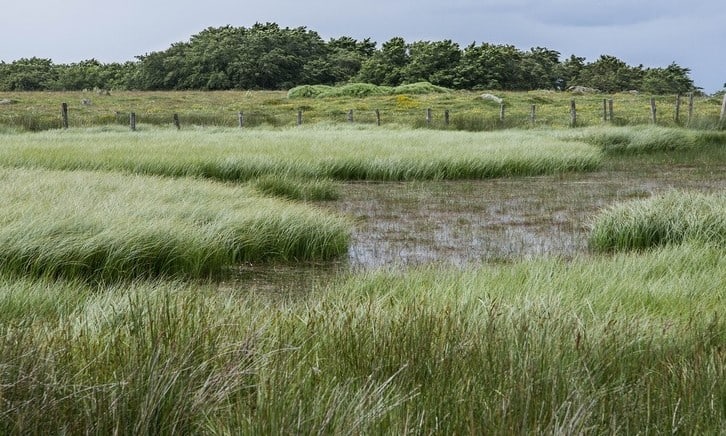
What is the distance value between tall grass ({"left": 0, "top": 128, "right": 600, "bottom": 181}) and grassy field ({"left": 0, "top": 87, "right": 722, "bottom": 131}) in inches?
409

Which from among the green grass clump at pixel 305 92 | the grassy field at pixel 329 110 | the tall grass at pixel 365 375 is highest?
the green grass clump at pixel 305 92

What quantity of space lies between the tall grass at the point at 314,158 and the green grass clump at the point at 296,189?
1.09 metres

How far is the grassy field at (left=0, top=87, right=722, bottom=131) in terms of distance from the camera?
27.0 m

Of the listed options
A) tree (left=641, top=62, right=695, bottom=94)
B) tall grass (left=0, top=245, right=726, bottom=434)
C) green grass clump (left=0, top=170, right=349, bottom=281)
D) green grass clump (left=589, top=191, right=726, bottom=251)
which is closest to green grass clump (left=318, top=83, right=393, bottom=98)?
tree (left=641, top=62, right=695, bottom=94)

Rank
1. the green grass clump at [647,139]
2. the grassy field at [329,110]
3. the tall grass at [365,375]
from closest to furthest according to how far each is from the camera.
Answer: the tall grass at [365,375]
the green grass clump at [647,139]
the grassy field at [329,110]

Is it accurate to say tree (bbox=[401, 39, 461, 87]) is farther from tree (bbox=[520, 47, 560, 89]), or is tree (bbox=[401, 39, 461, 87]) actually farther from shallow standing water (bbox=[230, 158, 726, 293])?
shallow standing water (bbox=[230, 158, 726, 293])

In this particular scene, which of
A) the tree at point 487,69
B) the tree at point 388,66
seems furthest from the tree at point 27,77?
the tree at point 487,69

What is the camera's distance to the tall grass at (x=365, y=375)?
6.52 feet

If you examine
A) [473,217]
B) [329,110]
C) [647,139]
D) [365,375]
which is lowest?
[473,217]

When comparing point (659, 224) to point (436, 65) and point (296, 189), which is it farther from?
point (436, 65)

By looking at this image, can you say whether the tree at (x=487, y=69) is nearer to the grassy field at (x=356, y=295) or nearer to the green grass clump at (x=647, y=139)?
the green grass clump at (x=647, y=139)

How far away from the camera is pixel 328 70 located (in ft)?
221

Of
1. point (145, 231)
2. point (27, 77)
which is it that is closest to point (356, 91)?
point (27, 77)

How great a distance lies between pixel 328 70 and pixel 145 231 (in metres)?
63.1
